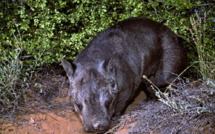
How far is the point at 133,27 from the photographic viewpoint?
15.9 feet

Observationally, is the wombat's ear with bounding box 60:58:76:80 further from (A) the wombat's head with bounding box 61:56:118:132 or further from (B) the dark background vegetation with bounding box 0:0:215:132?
(B) the dark background vegetation with bounding box 0:0:215:132

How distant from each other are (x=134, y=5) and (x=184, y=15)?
4.23ft

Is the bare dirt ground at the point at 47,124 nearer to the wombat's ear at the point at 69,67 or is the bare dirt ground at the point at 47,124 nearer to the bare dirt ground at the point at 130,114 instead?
the bare dirt ground at the point at 130,114

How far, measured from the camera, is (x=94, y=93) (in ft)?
12.1

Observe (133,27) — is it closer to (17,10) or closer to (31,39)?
(31,39)

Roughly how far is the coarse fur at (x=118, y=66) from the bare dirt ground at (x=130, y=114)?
39 centimetres

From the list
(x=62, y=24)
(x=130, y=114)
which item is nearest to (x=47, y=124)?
(x=130, y=114)

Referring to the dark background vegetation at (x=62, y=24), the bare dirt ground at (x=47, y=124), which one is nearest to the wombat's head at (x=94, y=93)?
the bare dirt ground at (x=47, y=124)

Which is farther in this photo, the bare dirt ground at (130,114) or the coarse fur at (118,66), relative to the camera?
the coarse fur at (118,66)

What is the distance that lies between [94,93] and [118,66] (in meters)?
0.78

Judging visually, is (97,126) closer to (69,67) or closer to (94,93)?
(94,93)

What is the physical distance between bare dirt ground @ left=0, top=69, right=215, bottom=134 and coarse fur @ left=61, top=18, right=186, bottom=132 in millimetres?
385

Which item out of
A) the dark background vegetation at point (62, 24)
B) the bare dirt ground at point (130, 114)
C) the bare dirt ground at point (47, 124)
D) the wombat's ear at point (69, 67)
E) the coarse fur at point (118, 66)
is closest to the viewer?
the bare dirt ground at point (130, 114)

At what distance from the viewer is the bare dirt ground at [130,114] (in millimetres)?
3525
